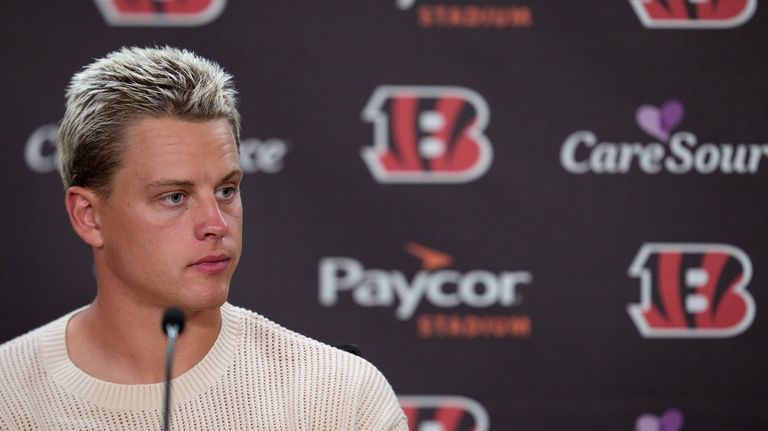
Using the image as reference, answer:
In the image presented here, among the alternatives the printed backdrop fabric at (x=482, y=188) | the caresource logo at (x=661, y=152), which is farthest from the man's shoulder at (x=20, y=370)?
the caresource logo at (x=661, y=152)

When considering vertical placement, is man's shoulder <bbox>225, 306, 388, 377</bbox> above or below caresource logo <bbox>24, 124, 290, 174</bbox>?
below

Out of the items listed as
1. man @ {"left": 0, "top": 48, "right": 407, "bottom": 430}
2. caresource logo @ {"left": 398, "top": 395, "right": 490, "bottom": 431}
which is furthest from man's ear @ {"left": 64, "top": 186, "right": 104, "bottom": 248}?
caresource logo @ {"left": 398, "top": 395, "right": 490, "bottom": 431}

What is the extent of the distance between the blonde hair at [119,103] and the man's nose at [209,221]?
0.51ft

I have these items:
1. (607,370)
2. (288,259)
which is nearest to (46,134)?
(288,259)

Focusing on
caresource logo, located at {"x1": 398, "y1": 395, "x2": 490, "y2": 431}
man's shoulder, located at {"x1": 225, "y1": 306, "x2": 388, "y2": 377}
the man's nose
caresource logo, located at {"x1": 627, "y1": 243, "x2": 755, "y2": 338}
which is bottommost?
caresource logo, located at {"x1": 398, "y1": 395, "x2": 490, "y2": 431}

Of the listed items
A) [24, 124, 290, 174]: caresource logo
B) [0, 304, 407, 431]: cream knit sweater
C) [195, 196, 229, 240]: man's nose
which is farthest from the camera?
[24, 124, 290, 174]: caresource logo

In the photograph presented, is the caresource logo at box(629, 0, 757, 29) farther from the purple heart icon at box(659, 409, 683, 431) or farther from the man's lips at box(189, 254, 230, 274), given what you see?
the man's lips at box(189, 254, 230, 274)

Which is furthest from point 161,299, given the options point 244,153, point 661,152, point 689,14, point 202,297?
point 689,14

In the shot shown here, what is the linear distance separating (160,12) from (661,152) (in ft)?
4.43

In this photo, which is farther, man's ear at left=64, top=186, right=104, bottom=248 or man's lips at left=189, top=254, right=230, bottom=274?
man's ear at left=64, top=186, right=104, bottom=248

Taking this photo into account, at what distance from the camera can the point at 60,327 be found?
1.90 metres

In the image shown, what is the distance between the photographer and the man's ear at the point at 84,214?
1808mm

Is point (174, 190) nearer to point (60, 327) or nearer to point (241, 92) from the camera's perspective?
point (60, 327)

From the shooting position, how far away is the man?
5.59 feet
